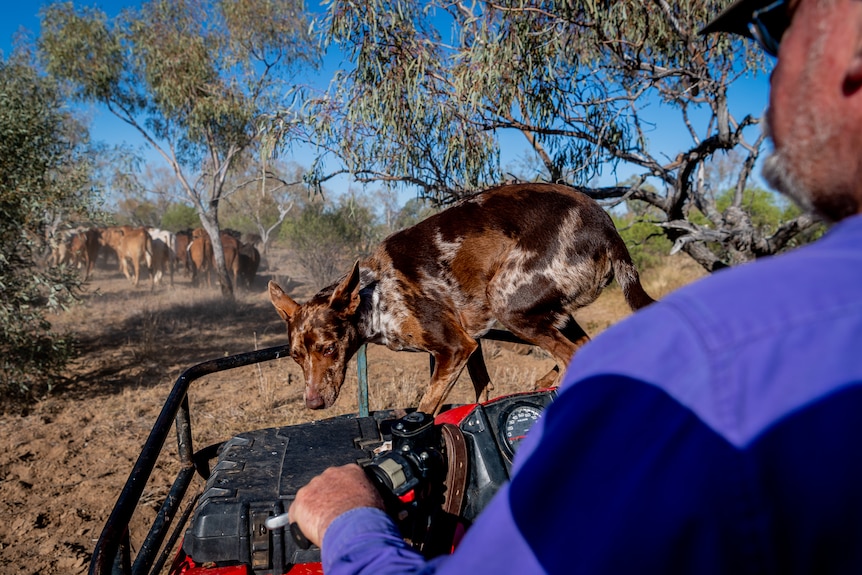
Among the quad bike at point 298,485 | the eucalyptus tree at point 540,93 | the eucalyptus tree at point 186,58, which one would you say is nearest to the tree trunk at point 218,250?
the eucalyptus tree at point 186,58

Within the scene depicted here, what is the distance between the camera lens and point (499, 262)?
4559 millimetres

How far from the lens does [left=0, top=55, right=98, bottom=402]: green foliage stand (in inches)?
321

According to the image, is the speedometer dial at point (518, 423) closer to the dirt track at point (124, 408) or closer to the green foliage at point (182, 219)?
the dirt track at point (124, 408)

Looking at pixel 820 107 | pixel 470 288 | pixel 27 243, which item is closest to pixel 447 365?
pixel 470 288

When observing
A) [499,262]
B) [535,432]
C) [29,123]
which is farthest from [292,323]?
[29,123]

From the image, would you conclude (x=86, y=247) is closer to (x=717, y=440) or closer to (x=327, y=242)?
(x=327, y=242)

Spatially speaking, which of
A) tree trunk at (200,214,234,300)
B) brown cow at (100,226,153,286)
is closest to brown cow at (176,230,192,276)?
brown cow at (100,226,153,286)

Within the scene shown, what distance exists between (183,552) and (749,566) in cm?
217

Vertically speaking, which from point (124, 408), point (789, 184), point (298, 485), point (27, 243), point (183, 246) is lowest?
point (124, 408)

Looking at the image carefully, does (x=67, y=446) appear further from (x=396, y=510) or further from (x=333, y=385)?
(x=396, y=510)

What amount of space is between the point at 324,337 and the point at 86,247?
25285mm

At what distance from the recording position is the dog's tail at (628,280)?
4.10 m

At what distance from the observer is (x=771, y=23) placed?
998 millimetres

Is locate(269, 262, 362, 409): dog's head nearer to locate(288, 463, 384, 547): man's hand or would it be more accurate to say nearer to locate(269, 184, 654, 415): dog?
locate(269, 184, 654, 415): dog
